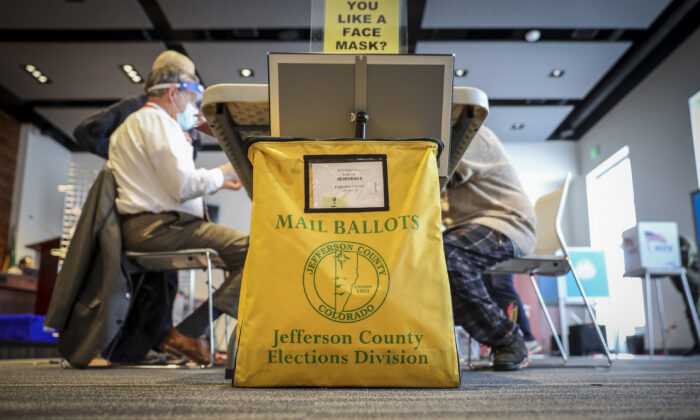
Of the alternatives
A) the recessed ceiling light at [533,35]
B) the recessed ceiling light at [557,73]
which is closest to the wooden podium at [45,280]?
the recessed ceiling light at [533,35]

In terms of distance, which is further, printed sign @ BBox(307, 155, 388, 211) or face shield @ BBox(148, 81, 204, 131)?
face shield @ BBox(148, 81, 204, 131)

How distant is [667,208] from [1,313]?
6344mm

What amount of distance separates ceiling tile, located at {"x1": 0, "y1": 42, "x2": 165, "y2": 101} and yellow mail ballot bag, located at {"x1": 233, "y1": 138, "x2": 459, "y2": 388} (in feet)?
16.2

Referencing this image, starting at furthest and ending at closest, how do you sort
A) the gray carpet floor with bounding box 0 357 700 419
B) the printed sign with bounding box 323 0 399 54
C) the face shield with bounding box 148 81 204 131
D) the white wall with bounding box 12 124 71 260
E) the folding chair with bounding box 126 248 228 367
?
1. the white wall with bounding box 12 124 71 260
2. the face shield with bounding box 148 81 204 131
3. the folding chair with bounding box 126 248 228 367
4. the printed sign with bounding box 323 0 399 54
5. the gray carpet floor with bounding box 0 357 700 419

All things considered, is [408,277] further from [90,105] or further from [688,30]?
[90,105]

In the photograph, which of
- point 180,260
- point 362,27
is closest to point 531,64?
point 180,260

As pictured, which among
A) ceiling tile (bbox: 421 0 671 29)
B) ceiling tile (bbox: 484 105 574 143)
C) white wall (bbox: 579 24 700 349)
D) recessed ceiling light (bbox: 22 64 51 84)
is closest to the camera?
ceiling tile (bbox: 421 0 671 29)

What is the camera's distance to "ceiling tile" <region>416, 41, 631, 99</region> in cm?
542

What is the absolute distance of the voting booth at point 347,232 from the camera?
95cm

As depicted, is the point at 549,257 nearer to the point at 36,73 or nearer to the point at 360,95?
the point at 360,95

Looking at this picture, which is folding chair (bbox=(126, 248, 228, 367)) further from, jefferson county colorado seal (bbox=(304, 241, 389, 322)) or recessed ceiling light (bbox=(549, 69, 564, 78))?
recessed ceiling light (bbox=(549, 69, 564, 78))

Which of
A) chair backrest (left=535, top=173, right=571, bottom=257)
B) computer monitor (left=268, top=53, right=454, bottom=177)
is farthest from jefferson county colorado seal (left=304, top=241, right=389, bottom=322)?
chair backrest (left=535, top=173, right=571, bottom=257)

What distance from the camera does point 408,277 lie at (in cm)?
99

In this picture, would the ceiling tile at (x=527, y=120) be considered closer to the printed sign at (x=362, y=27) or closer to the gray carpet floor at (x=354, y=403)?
the printed sign at (x=362, y=27)
